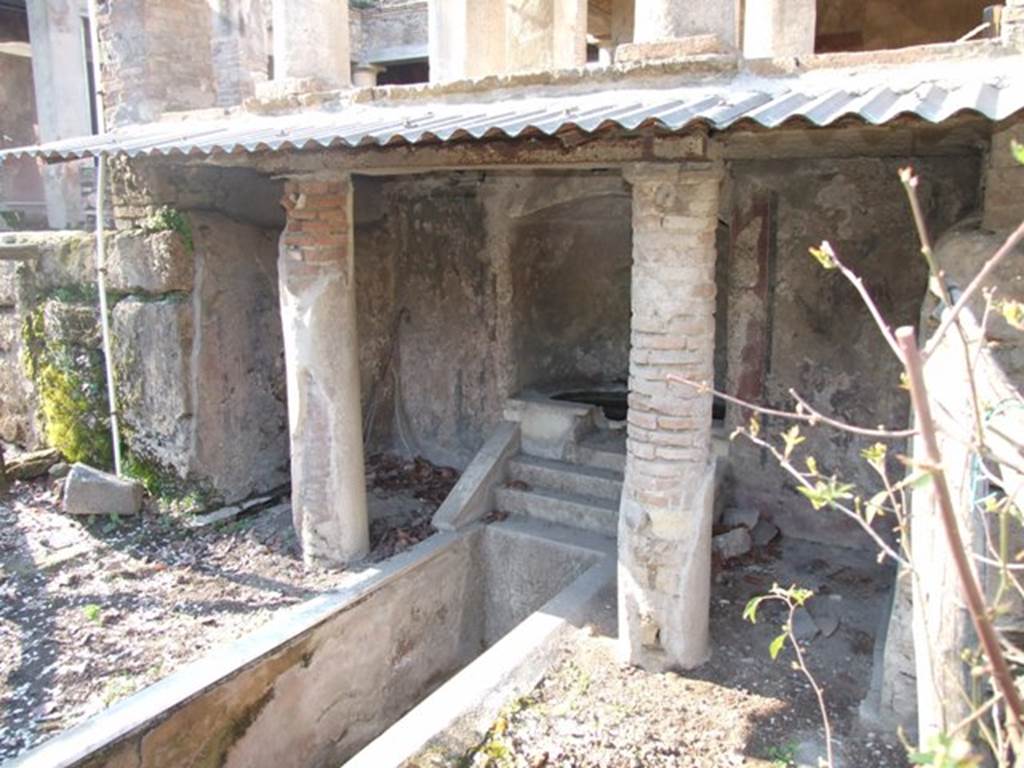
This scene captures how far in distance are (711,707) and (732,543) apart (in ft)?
6.27

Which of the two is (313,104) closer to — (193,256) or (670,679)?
(193,256)

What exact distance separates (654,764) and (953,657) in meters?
1.78

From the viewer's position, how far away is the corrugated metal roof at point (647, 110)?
343 cm

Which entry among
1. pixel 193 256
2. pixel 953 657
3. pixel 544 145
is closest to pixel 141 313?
pixel 193 256

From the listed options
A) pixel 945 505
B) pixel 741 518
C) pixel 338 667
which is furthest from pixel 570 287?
pixel 945 505

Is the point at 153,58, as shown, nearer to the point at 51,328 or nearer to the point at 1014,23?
the point at 51,328

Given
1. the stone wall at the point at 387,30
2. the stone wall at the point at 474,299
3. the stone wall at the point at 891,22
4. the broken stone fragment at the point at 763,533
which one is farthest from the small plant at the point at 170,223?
the stone wall at the point at 387,30

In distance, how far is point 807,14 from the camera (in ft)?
19.1

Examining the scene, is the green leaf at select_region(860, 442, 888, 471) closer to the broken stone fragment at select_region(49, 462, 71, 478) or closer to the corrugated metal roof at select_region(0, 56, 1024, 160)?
the corrugated metal roof at select_region(0, 56, 1024, 160)

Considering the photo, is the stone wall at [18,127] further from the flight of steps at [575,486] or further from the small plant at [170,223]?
the flight of steps at [575,486]

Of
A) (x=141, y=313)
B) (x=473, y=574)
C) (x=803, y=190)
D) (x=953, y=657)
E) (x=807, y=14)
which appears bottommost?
(x=473, y=574)

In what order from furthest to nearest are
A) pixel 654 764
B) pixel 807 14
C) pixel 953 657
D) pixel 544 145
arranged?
pixel 807 14 → pixel 544 145 → pixel 654 764 → pixel 953 657

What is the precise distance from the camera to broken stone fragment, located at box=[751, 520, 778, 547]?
617 cm

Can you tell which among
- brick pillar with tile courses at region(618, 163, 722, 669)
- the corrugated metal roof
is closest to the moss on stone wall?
the corrugated metal roof
